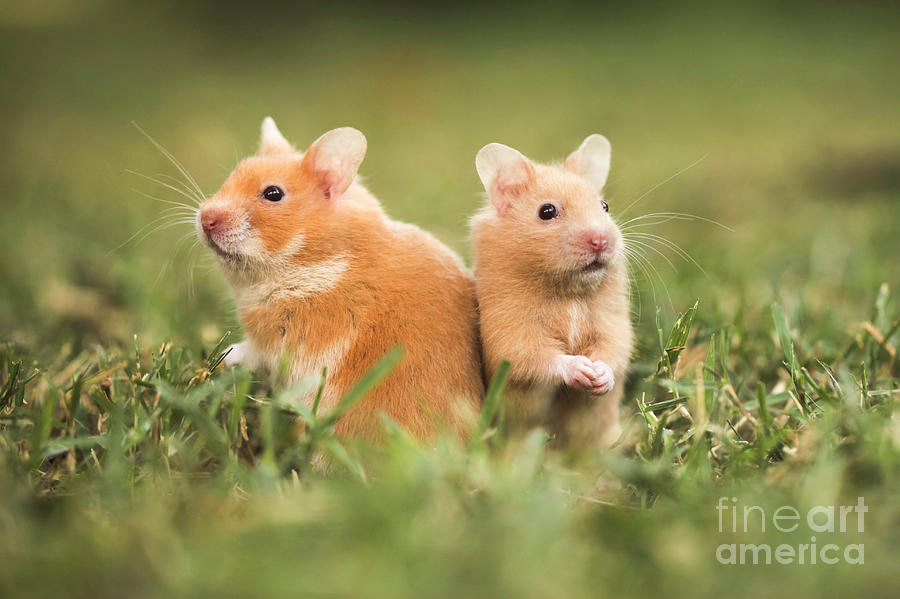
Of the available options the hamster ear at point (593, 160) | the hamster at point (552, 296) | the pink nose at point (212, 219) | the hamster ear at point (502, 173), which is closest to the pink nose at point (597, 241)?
the hamster at point (552, 296)

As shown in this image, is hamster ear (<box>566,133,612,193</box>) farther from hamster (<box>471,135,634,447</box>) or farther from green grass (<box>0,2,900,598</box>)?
green grass (<box>0,2,900,598</box>)

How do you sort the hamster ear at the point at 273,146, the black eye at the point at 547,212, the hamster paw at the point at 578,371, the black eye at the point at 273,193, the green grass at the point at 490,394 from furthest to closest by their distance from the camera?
1. the hamster ear at the point at 273,146
2. the black eye at the point at 273,193
3. the black eye at the point at 547,212
4. the hamster paw at the point at 578,371
5. the green grass at the point at 490,394

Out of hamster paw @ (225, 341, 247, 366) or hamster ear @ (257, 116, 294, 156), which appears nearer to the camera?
hamster paw @ (225, 341, 247, 366)

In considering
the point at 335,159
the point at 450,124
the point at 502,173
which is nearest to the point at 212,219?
the point at 335,159

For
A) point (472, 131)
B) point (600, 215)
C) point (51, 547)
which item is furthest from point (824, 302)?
point (472, 131)

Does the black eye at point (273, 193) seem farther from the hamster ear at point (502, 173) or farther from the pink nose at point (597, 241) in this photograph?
the pink nose at point (597, 241)

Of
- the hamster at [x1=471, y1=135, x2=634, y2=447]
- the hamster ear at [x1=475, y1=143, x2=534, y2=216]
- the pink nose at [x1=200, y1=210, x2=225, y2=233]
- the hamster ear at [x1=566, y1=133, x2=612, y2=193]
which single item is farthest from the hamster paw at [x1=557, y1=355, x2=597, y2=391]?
the pink nose at [x1=200, y1=210, x2=225, y2=233]
